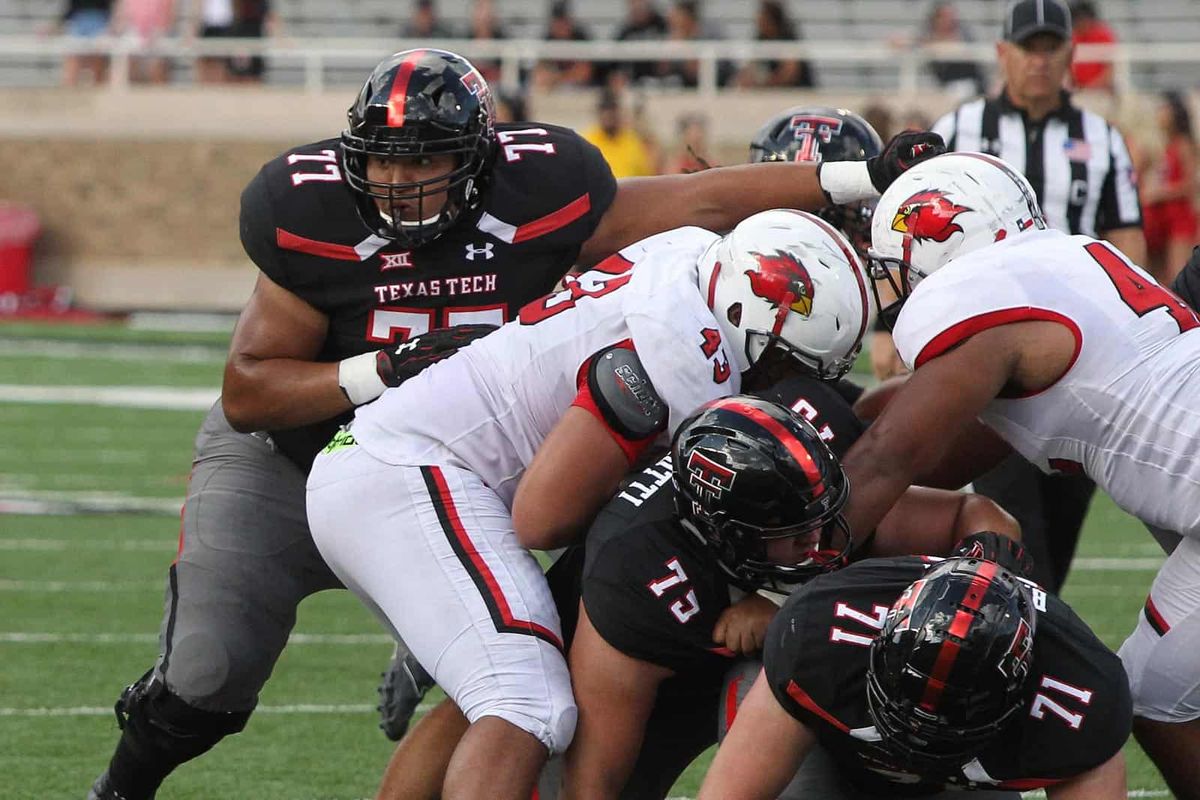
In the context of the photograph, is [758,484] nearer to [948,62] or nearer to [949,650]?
[949,650]

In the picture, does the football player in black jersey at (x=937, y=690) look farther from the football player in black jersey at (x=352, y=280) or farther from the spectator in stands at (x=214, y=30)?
the spectator in stands at (x=214, y=30)

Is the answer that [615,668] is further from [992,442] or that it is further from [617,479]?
[992,442]

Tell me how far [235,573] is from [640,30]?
→ 1266 cm

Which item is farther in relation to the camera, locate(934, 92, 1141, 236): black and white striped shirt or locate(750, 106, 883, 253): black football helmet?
locate(934, 92, 1141, 236): black and white striped shirt

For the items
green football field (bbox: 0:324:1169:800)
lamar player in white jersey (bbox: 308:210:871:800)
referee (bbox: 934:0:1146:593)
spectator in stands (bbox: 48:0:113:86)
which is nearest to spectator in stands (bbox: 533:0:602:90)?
spectator in stands (bbox: 48:0:113:86)

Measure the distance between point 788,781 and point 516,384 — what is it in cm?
92

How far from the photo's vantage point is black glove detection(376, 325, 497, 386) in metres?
3.74

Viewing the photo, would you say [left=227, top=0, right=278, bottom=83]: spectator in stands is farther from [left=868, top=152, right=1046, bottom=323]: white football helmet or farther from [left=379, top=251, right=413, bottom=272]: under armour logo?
[left=868, top=152, right=1046, bottom=323]: white football helmet

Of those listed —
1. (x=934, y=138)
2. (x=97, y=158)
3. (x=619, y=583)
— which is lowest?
(x=97, y=158)

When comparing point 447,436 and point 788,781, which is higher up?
point 447,436

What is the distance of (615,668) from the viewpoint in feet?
10.8

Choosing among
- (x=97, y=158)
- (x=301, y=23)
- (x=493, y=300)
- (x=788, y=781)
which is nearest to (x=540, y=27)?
(x=301, y=23)

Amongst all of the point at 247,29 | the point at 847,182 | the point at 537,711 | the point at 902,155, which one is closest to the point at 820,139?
the point at 847,182

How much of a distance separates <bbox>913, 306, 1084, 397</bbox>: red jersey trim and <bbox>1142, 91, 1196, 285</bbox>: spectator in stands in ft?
28.4
